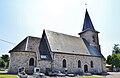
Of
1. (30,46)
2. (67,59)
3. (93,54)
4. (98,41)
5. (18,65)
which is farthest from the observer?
(98,41)

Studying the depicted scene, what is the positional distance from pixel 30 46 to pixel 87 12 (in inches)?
851

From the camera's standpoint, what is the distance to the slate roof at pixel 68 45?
2418cm

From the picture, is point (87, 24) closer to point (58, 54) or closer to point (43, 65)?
point (58, 54)

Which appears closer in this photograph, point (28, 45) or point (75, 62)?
point (28, 45)

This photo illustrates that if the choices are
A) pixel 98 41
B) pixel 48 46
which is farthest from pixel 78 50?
pixel 98 41

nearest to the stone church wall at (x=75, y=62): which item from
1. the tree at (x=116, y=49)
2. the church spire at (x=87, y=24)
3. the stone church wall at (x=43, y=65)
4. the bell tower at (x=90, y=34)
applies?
the stone church wall at (x=43, y=65)

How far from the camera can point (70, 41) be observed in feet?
93.1

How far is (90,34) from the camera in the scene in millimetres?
32750

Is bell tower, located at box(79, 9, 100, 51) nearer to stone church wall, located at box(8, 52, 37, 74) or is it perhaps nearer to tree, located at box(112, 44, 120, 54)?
stone church wall, located at box(8, 52, 37, 74)

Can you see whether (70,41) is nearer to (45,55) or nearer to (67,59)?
(67,59)

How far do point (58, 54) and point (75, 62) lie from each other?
4.39m

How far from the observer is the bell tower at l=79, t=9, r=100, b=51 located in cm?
3254

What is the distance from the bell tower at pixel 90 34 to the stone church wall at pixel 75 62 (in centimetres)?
443

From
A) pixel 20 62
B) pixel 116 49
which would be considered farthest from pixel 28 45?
pixel 116 49
